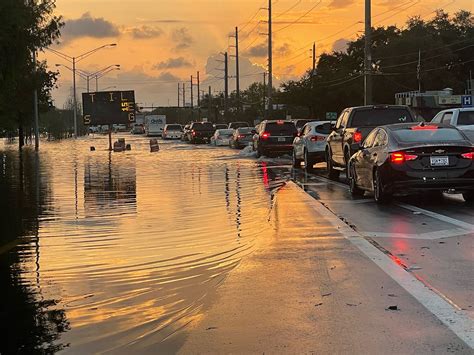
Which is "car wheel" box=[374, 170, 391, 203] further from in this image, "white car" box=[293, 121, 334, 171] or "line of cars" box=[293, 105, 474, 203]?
"white car" box=[293, 121, 334, 171]

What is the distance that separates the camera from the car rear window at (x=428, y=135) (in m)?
13.5

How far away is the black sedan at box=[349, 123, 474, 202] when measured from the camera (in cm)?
1305

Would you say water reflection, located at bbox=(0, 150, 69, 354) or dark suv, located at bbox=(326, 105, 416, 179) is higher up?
dark suv, located at bbox=(326, 105, 416, 179)

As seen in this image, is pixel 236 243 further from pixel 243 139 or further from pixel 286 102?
pixel 286 102

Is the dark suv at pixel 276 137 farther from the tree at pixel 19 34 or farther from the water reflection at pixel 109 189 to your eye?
the tree at pixel 19 34

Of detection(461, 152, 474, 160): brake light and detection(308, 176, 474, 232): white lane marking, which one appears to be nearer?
detection(308, 176, 474, 232): white lane marking

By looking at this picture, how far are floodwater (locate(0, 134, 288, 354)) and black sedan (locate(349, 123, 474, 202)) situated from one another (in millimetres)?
2563

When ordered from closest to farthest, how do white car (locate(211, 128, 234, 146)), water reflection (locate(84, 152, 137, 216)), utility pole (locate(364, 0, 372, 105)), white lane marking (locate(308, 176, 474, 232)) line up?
Result: white lane marking (locate(308, 176, 474, 232)) < water reflection (locate(84, 152, 137, 216)) < utility pole (locate(364, 0, 372, 105)) < white car (locate(211, 128, 234, 146))

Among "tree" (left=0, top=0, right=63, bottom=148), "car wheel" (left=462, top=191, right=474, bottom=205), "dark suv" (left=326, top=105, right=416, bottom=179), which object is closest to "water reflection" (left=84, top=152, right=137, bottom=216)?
"tree" (left=0, top=0, right=63, bottom=148)

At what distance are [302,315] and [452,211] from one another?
7378 millimetres

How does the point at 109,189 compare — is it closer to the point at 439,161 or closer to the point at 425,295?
the point at 439,161

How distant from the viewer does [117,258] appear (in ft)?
29.1

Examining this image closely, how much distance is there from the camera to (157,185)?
19.3m

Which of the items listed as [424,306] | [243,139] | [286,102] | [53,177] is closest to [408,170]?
[424,306]
